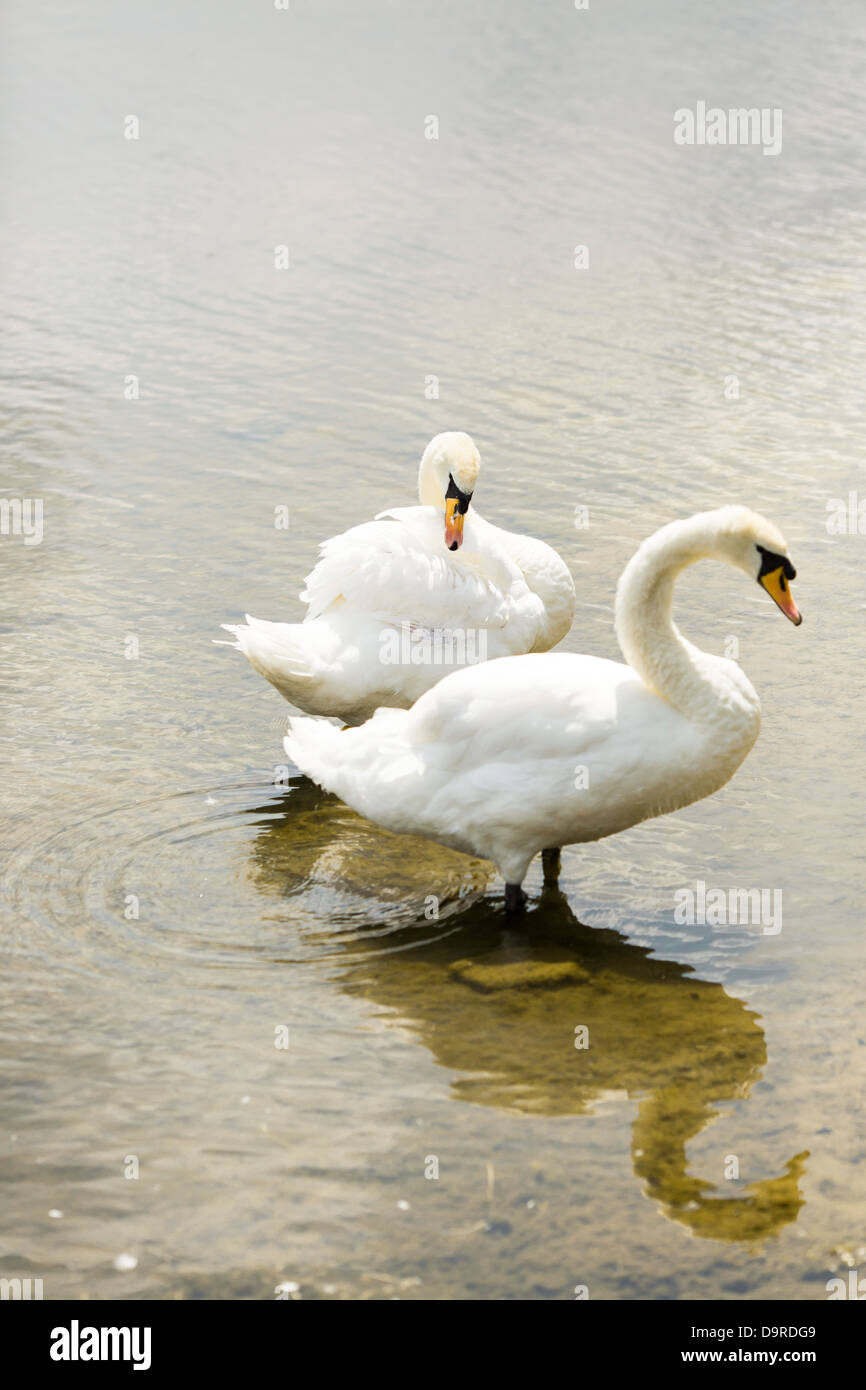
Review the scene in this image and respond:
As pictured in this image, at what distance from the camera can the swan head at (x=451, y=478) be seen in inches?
299

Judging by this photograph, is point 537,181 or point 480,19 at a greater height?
point 480,19

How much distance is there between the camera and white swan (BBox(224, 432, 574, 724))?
7.18 metres

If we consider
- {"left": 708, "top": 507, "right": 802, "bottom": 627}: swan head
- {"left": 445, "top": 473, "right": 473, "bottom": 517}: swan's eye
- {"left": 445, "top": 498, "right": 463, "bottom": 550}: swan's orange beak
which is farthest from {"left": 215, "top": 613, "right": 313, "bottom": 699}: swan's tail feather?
{"left": 708, "top": 507, "right": 802, "bottom": 627}: swan head

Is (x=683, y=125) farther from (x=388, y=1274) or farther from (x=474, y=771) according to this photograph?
(x=388, y=1274)

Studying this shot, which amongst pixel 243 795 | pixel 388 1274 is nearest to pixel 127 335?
pixel 243 795

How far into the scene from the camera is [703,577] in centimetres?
969

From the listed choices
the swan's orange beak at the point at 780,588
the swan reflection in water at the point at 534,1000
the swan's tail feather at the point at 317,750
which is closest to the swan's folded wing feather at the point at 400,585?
the swan's tail feather at the point at 317,750

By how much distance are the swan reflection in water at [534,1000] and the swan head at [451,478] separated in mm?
1464

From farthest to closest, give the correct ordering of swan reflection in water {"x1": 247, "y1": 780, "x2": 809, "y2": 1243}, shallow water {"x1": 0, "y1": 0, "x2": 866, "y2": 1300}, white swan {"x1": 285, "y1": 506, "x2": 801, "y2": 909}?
white swan {"x1": 285, "y1": 506, "x2": 801, "y2": 909}, swan reflection in water {"x1": 247, "y1": 780, "x2": 809, "y2": 1243}, shallow water {"x1": 0, "y1": 0, "x2": 866, "y2": 1300}

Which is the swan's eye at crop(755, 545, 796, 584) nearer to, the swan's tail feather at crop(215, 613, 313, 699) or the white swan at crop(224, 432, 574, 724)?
the white swan at crop(224, 432, 574, 724)

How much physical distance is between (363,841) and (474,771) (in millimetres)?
1032

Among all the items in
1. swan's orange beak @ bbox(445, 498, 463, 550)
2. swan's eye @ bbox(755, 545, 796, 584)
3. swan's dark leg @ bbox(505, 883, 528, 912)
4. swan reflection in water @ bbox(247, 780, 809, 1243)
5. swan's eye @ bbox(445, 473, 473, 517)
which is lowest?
swan reflection in water @ bbox(247, 780, 809, 1243)

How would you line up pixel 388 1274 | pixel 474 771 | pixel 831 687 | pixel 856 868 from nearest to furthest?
pixel 388 1274
pixel 474 771
pixel 856 868
pixel 831 687

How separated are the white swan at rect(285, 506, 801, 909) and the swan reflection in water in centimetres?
30
